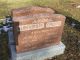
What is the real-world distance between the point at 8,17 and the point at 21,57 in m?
4.72

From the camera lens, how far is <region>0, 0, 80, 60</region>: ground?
698cm

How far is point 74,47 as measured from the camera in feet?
24.3

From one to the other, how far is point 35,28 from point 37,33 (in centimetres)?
25

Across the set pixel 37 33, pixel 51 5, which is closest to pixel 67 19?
pixel 51 5

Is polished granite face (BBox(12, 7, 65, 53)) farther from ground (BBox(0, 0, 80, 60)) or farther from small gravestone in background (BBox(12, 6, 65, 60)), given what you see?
ground (BBox(0, 0, 80, 60))

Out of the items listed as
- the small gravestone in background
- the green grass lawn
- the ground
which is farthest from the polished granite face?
the green grass lawn

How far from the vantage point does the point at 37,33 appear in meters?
6.25

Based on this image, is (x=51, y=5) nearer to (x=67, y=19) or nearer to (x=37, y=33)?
(x=67, y=19)

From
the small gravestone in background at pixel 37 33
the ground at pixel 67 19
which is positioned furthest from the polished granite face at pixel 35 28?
the ground at pixel 67 19

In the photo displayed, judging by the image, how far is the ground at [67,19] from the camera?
275 inches

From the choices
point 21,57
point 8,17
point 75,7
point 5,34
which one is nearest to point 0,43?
point 5,34

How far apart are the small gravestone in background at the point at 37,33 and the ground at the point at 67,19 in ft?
1.87

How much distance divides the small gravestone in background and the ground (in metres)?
0.57

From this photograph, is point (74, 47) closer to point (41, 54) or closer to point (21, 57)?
point (41, 54)
